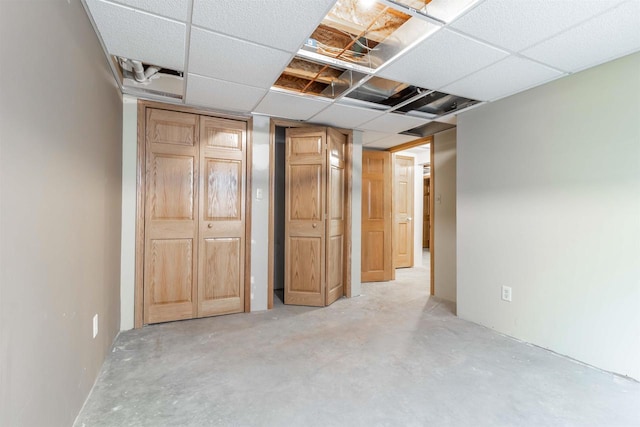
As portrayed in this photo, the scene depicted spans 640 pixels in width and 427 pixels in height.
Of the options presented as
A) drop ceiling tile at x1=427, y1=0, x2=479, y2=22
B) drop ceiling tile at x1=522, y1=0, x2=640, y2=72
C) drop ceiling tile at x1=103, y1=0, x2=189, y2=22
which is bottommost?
drop ceiling tile at x1=522, y1=0, x2=640, y2=72

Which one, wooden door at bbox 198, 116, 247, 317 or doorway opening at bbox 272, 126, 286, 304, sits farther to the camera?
doorway opening at bbox 272, 126, 286, 304

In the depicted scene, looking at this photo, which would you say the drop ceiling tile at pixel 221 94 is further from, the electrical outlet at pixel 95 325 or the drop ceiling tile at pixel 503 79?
the electrical outlet at pixel 95 325

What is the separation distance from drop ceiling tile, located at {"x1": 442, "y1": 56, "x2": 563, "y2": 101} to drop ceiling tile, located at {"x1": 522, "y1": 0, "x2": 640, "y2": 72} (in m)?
0.10

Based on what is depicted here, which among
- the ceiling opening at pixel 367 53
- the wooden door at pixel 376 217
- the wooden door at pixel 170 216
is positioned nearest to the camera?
the ceiling opening at pixel 367 53

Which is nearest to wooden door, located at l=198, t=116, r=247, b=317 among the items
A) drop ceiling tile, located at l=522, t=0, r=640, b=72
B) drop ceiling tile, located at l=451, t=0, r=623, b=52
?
drop ceiling tile, located at l=451, t=0, r=623, b=52

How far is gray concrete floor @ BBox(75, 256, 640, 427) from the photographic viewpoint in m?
1.68

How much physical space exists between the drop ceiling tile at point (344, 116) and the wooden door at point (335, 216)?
14 centimetres

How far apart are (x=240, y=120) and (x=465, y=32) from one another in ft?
7.52

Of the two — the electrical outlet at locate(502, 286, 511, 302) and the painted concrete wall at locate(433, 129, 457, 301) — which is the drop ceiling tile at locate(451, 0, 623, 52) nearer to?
the electrical outlet at locate(502, 286, 511, 302)

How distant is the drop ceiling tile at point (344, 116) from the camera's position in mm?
3184

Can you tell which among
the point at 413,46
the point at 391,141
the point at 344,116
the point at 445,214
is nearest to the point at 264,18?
the point at 413,46

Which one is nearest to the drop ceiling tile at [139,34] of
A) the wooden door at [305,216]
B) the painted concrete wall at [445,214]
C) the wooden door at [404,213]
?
the wooden door at [305,216]

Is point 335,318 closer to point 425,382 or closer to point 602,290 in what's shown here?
point 425,382

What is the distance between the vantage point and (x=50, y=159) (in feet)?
4.28
